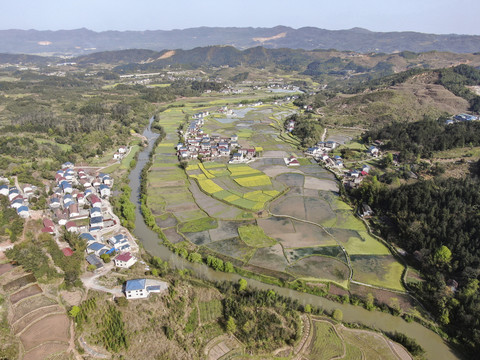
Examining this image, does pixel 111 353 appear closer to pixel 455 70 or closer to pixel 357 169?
pixel 357 169

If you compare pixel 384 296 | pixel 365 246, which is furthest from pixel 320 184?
pixel 384 296

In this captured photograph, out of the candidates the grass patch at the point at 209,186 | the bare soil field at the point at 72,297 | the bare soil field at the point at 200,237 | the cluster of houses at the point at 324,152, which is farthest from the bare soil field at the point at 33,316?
the cluster of houses at the point at 324,152

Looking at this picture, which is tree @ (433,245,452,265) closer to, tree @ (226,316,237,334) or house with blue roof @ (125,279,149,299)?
tree @ (226,316,237,334)

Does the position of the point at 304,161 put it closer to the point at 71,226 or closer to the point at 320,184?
the point at 320,184

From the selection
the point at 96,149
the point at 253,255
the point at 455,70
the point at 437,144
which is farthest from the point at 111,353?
the point at 455,70

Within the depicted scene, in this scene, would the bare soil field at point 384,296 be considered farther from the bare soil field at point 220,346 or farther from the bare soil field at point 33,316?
the bare soil field at point 33,316
